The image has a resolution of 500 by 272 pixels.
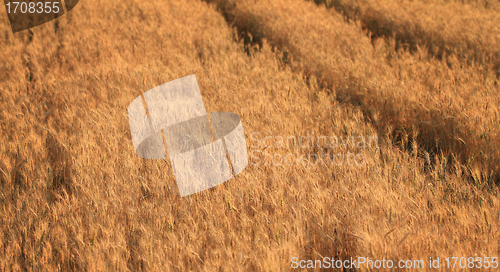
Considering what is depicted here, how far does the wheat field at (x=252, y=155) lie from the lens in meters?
1.41

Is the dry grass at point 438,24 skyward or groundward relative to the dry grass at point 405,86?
skyward

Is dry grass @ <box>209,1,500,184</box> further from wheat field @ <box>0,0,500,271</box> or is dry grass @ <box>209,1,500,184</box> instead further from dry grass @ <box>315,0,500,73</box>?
dry grass @ <box>315,0,500,73</box>

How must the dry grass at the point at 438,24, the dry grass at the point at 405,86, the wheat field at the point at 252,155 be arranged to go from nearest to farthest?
the wheat field at the point at 252,155
the dry grass at the point at 405,86
the dry grass at the point at 438,24

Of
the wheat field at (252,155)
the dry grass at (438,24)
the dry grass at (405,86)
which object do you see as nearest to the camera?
the wheat field at (252,155)

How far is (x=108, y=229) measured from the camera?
4.93 feet

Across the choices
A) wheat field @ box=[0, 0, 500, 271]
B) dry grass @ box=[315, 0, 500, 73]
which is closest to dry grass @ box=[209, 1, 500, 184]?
wheat field @ box=[0, 0, 500, 271]

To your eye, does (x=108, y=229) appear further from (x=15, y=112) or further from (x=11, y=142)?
(x=15, y=112)

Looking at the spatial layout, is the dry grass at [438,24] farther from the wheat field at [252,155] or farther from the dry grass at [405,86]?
the dry grass at [405,86]

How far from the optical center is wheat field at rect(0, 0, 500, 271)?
141cm

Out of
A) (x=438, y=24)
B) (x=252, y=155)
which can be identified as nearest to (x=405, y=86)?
(x=252, y=155)

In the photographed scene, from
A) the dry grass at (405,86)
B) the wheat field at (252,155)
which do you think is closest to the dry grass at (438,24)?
the wheat field at (252,155)

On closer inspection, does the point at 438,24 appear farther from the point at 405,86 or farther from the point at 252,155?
the point at 252,155

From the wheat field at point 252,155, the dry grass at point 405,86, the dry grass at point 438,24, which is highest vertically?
the dry grass at point 438,24

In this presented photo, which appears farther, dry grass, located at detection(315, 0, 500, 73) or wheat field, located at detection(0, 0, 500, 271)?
dry grass, located at detection(315, 0, 500, 73)
